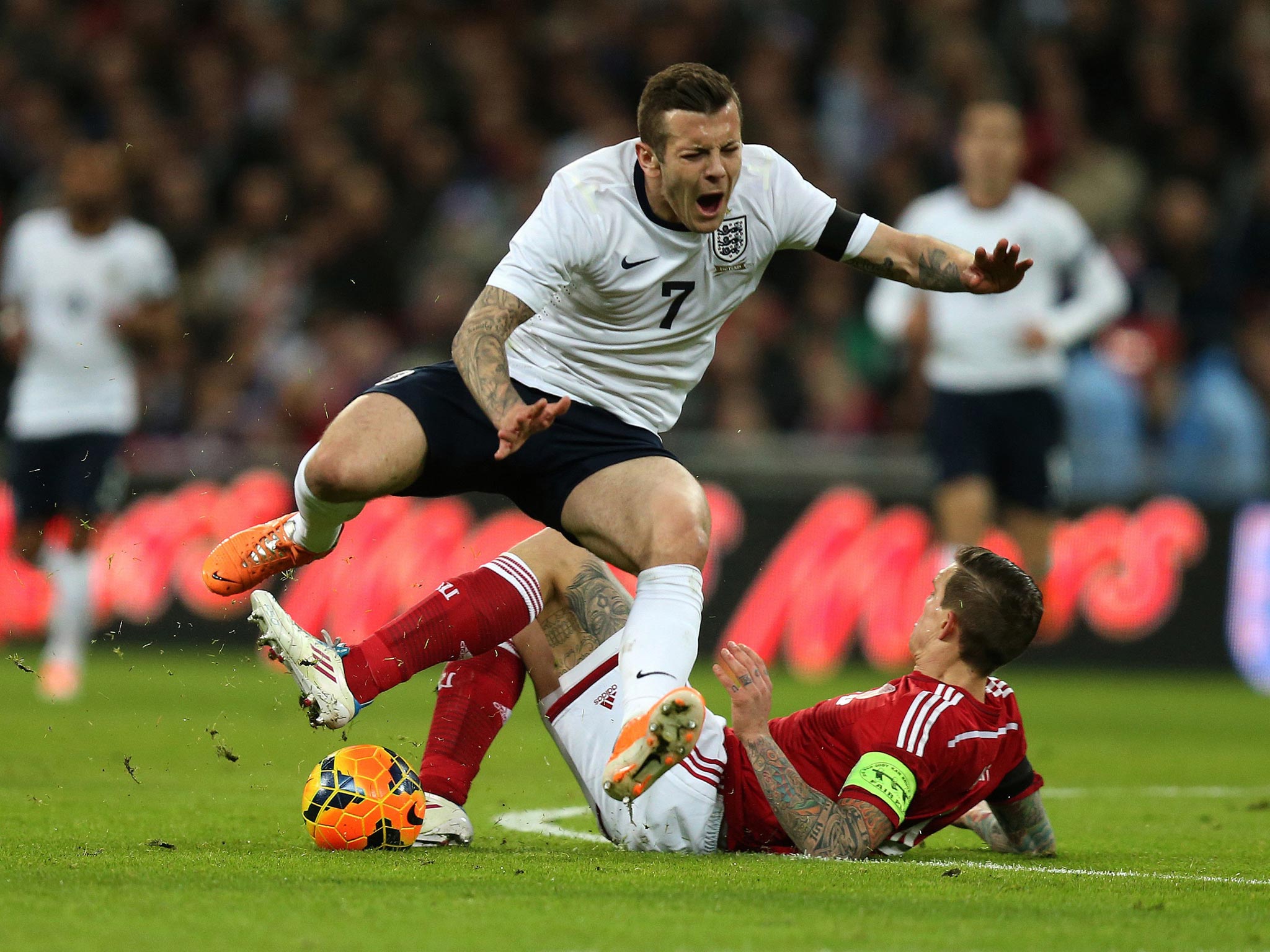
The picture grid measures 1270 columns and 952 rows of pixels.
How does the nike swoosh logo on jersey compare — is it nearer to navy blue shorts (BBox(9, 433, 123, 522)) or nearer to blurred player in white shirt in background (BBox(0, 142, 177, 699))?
blurred player in white shirt in background (BBox(0, 142, 177, 699))

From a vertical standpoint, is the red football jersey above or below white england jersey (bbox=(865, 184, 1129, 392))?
below

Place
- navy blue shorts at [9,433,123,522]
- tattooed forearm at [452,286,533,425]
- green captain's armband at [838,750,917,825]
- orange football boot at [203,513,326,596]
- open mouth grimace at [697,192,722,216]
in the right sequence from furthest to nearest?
navy blue shorts at [9,433,123,522], orange football boot at [203,513,326,596], open mouth grimace at [697,192,722,216], tattooed forearm at [452,286,533,425], green captain's armband at [838,750,917,825]

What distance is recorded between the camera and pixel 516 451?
5.34m

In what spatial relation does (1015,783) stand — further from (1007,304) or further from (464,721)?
(1007,304)

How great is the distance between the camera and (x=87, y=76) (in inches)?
614

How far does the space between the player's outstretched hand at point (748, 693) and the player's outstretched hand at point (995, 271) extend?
1.43 m

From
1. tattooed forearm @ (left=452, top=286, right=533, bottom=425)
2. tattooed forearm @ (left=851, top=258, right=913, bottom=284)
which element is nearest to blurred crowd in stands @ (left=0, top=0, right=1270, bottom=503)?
tattooed forearm @ (left=851, top=258, right=913, bottom=284)

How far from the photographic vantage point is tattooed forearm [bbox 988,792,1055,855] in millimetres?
5074

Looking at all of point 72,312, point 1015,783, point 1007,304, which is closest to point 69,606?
point 72,312

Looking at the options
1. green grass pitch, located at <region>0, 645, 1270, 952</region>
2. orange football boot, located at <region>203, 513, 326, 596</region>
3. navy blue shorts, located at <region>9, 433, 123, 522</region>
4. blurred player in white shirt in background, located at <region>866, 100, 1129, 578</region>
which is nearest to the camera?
green grass pitch, located at <region>0, 645, 1270, 952</region>

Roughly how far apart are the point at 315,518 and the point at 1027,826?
2.33 m

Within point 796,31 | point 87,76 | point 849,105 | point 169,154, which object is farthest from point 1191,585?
point 87,76

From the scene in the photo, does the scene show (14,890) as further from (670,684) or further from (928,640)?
(928,640)

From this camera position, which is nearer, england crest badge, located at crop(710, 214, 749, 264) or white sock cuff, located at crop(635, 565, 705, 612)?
white sock cuff, located at crop(635, 565, 705, 612)
